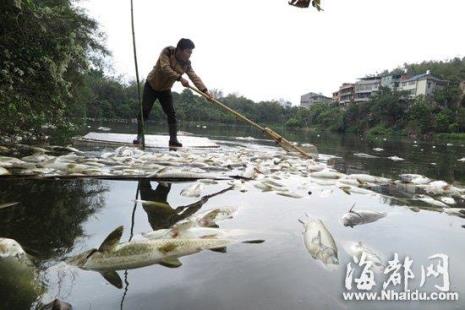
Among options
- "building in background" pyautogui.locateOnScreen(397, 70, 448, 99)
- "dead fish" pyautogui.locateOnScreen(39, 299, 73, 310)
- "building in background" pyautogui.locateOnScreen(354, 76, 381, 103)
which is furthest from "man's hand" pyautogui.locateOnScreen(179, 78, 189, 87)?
"building in background" pyautogui.locateOnScreen(354, 76, 381, 103)

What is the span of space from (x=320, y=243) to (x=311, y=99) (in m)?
150

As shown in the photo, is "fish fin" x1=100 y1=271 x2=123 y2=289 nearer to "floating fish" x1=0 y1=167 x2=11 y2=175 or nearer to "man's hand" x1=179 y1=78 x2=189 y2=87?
"floating fish" x1=0 y1=167 x2=11 y2=175

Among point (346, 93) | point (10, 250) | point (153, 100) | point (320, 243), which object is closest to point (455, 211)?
point (320, 243)

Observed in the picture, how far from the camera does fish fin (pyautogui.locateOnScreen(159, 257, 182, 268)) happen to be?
5.84ft

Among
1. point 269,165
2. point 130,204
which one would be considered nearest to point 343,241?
point 130,204

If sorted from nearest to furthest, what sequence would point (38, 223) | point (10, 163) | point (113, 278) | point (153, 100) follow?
point (113, 278) < point (38, 223) < point (10, 163) < point (153, 100)

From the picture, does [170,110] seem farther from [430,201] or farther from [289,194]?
[430,201]

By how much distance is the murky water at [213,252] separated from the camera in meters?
1.51

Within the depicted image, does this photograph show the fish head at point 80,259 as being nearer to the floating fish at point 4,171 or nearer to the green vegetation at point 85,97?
the floating fish at point 4,171

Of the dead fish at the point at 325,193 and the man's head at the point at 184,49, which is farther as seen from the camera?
the man's head at the point at 184,49

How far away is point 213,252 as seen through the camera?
6.48 ft

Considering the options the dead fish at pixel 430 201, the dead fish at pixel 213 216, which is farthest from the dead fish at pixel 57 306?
the dead fish at pixel 430 201

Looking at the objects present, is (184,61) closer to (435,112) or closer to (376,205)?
(376,205)

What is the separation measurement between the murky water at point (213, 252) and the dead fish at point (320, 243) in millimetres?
48
